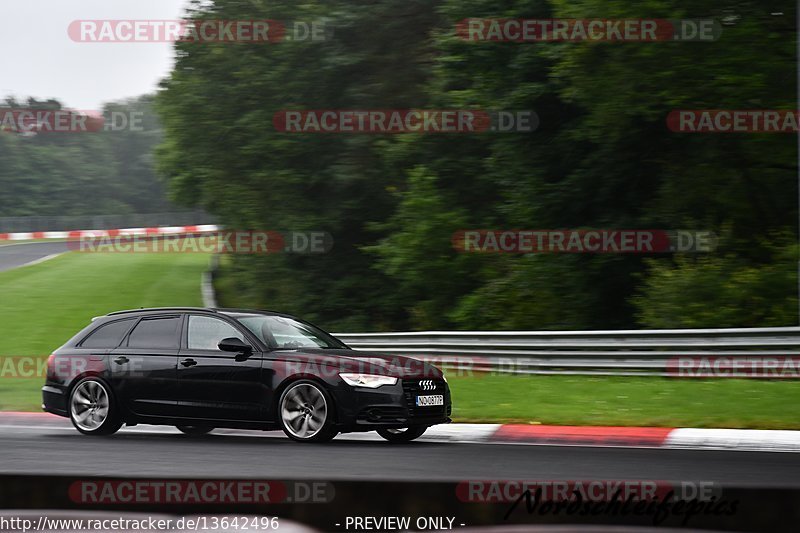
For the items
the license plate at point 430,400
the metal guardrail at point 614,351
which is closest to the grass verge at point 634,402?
the metal guardrail at point 614,351

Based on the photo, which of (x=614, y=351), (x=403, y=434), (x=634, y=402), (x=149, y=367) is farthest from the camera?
(x=614, y=351)

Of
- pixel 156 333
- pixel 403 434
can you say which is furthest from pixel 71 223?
pixel 403 434

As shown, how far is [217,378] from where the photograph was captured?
11.9 meters

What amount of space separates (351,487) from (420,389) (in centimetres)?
659

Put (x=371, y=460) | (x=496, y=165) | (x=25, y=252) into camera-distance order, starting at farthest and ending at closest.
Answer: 1. (x=25, y=252)
2. (x=496, y=165)
3. (x=371, y=460)

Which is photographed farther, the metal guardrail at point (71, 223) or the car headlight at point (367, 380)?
the metal guardrail at point (71, 223)

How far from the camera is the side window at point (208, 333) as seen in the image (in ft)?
40.1

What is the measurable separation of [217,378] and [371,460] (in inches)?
96.1

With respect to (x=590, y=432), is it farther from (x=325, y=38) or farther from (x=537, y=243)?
(x=325, y=38)

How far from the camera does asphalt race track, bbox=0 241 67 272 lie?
44.0 meters

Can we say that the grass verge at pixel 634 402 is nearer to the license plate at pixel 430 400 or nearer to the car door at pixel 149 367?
the license plate at pixel 430 400

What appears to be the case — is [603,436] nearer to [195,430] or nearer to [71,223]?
[195,430]

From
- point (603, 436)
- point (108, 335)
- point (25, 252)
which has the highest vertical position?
point (25, 252)

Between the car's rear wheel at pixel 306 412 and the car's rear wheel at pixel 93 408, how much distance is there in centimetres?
214
